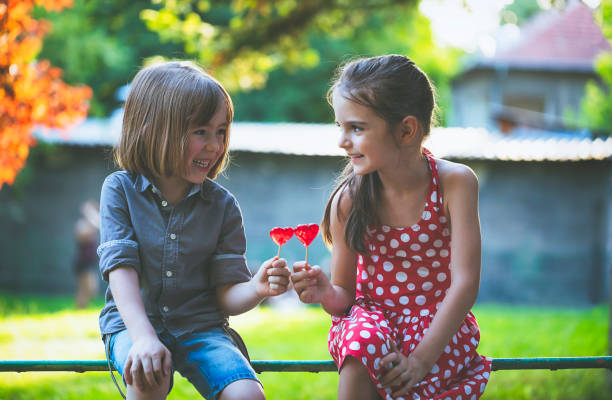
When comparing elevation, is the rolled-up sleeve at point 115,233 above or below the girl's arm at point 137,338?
above

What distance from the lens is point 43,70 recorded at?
468cm

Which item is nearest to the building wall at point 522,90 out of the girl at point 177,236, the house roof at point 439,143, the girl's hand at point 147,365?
the house roof at point 439,143

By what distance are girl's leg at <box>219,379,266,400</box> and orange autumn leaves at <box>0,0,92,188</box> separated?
298 cm

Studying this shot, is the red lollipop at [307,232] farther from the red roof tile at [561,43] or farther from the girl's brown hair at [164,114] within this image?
the red roof tile at [561,43]

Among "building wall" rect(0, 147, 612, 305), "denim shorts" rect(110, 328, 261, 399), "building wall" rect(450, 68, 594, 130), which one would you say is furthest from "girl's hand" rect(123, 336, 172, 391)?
"building wall" rect(450, 68, 594, 130)

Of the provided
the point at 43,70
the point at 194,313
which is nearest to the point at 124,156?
the point at 194,313

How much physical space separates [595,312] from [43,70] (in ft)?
28.0

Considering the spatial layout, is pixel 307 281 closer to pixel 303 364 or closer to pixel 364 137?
pixel 303 364

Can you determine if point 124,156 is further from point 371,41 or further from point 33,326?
point 371,41

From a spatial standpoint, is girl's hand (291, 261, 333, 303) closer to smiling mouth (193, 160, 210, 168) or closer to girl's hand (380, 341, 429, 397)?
girl's hand (380, 341, 429, 397)

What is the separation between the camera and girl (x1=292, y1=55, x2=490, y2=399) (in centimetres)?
201

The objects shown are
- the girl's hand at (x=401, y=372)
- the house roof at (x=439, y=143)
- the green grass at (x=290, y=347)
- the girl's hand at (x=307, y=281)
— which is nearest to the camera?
the girl's hand at (x=401, y=372)

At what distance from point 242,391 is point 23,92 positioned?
315 centimetres

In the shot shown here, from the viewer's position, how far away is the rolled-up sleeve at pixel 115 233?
2092mm
